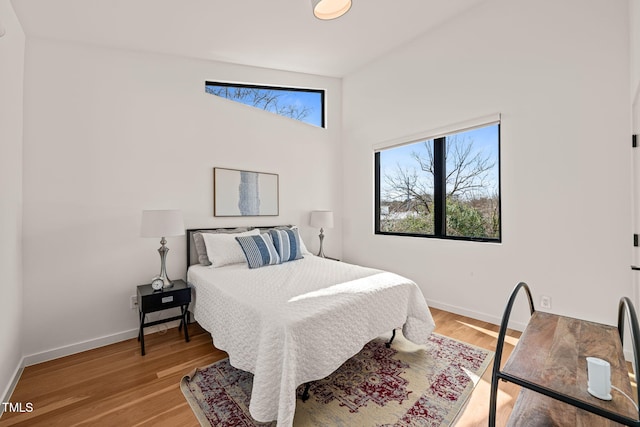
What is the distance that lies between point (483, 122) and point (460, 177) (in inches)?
25.4

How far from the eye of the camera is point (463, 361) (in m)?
2.29

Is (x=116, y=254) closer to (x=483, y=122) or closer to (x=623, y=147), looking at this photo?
(x=483, y=122)

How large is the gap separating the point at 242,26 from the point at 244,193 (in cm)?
171

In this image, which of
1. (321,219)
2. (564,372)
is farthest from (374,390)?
(321,219)

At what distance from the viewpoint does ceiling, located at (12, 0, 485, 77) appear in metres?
2.30

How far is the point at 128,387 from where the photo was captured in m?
2.01

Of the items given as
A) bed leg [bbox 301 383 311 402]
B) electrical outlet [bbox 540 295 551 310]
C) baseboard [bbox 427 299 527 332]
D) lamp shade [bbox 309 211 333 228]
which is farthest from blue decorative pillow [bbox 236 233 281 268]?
electrical outlet [bbox 540 295 551 310]

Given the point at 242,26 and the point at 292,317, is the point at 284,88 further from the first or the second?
the point at 292,317

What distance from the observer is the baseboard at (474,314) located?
2811 mm

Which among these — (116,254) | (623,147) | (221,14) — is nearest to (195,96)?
(221,14)

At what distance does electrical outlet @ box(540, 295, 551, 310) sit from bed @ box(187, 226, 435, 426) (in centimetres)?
114

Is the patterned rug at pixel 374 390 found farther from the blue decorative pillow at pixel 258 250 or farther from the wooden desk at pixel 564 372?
the blue decorative pillow at pixel 258 250

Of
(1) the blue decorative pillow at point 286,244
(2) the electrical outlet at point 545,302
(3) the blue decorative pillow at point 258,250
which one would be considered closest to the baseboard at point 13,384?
(3) the blue decorative pillow at point 258,250

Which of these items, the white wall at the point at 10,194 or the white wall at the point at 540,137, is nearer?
the white wall at the point at 10,194
